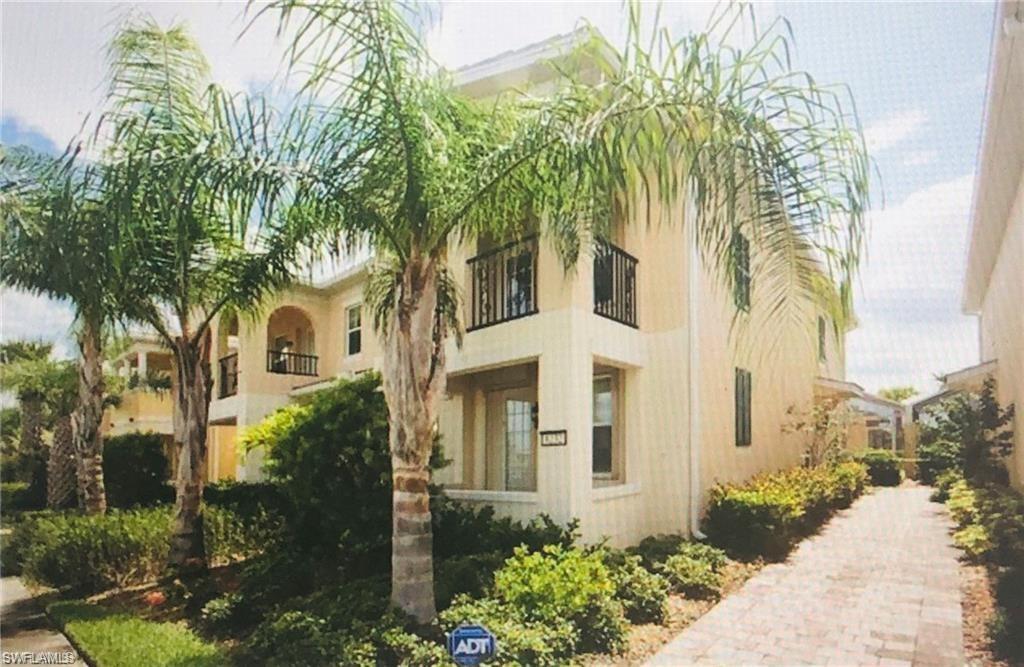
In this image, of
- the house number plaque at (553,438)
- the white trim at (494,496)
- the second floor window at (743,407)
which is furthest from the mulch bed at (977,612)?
the white trim at (494,496)

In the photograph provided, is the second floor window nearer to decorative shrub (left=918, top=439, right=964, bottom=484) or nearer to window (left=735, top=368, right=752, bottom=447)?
window (left=735, top=368, right=752, bottom=447)

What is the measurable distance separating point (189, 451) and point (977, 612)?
4471mm

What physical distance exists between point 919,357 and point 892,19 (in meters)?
1.54

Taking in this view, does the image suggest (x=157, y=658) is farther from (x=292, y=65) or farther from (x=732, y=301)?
(x=732, y=301)

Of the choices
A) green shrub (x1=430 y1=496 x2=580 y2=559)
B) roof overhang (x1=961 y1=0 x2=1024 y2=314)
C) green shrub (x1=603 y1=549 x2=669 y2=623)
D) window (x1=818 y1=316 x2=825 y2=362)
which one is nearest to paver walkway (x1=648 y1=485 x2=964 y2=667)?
green shrub (x1=603 y1=549 x2=669 y2=623)

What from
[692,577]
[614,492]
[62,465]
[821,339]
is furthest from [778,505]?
[62,465]

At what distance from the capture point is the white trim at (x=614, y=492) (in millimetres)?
5223

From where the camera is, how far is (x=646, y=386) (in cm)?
544

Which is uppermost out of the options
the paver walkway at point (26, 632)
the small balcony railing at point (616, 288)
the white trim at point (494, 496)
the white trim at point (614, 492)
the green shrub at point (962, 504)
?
the small balcony railing at point (616, 288)

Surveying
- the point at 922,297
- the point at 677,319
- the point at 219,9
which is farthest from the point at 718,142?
the point at 219,9

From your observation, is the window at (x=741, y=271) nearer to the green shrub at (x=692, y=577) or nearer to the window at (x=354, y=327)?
the green shrub at (x=692, y=577)

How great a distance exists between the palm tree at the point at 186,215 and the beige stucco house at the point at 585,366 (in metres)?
0.18

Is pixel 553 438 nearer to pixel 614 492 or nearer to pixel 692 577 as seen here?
pixel 614 492

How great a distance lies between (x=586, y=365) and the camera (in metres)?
5.25
